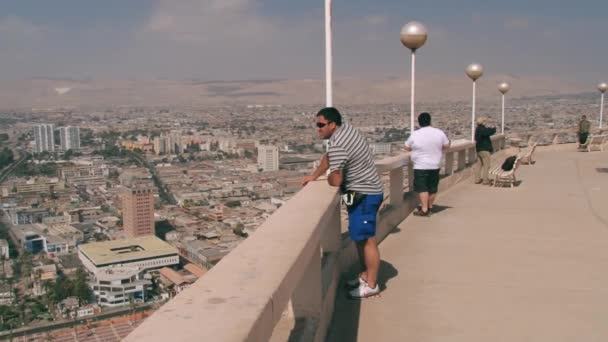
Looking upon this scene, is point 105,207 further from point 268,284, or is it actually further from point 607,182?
point 268,284

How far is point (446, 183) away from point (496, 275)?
6.44 m

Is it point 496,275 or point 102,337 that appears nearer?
point 496,275

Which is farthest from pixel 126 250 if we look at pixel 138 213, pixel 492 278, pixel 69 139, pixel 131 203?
pixel 69 139

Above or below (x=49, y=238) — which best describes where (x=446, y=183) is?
above

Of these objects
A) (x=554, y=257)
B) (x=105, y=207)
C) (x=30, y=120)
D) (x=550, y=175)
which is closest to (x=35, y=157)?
(x=105, y=207)

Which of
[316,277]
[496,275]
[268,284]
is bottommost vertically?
[496,275]

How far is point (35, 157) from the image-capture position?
59781mm

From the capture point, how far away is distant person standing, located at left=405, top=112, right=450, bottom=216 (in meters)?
8.70

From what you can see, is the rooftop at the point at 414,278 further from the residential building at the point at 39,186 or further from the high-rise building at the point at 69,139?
the high-rise building at the point at 69,139

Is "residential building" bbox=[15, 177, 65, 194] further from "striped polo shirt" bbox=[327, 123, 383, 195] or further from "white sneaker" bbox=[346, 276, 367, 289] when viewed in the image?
"striped polo shirt" bbox=[327, 123, 383, 195]

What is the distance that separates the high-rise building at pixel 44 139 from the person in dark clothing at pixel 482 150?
190 ft

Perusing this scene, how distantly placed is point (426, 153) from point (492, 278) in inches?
120

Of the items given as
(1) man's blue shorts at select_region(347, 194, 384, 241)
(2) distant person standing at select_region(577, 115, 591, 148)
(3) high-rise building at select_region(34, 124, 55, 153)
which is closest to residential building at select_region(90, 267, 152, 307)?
(1) man's blue shorts at select_region(347, 194, 384, 241)

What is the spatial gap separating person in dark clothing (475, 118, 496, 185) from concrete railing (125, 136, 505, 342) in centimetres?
811
